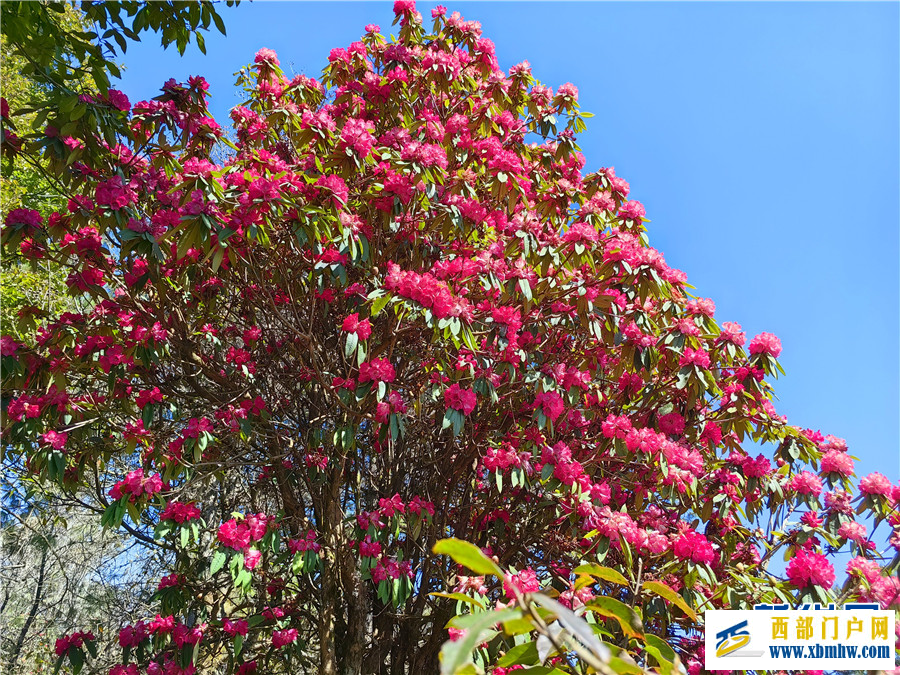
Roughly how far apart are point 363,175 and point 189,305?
1.21m

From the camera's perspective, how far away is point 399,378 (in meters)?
3.54

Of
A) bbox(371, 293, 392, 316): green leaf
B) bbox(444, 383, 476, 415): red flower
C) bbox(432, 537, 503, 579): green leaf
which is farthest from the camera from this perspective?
bbox(444, 383, 476, 415): red flower

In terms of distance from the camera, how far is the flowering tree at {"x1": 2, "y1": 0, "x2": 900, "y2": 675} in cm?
280

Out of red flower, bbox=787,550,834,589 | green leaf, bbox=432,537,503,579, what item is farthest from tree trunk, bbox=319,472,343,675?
green leaf, bbox=432,537,503,579

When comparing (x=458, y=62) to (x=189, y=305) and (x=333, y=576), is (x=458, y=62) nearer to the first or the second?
(x=189, y=305)

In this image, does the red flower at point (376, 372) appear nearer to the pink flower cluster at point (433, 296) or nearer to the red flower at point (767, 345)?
the pink flower cluster at point (433, 296)

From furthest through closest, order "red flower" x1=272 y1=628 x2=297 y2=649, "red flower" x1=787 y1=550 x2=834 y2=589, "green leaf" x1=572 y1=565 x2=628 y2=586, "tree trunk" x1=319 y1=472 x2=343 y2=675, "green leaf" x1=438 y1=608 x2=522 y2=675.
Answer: "red flower" x1=272 y1=628 x2=297 y2=649
"tree trunk" x1=319 y1=472 x2=343 y2=675
"red flower" x1=787 y1=550 x2=834 y2=589
"green leaf" x1=572 y1=565 x2=628 y2=586
"green leaf" x1=438 y1=608 x2=522 y2=675

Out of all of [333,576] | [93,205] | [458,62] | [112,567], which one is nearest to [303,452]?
[333,576]

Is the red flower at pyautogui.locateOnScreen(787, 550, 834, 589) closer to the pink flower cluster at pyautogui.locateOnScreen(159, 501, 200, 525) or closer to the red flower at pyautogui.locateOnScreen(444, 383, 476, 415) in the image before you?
the red flower at pyautogui.locateOnScreen(444, 383, 476, 415)

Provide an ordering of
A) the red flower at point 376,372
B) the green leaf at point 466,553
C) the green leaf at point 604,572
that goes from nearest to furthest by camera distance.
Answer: the green leaf at point 466,553 → the green leaf at point 604,572 → the red flower at point 376,372

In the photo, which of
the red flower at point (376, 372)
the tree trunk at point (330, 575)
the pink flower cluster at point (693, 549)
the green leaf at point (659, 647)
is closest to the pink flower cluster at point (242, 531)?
the tree trunk at point (330, 575)

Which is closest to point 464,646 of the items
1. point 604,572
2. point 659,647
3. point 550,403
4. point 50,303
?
point 604,572

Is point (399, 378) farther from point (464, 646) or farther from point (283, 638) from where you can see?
point (464, 646)

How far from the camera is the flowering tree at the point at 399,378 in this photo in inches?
110
